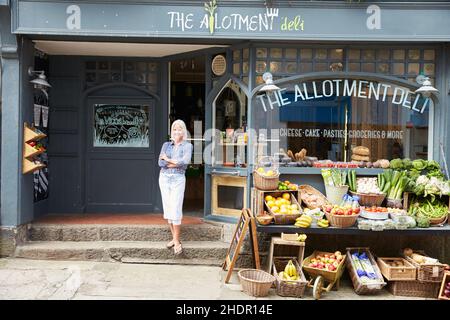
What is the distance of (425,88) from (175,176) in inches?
156

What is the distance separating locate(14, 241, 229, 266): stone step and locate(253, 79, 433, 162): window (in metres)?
1.78

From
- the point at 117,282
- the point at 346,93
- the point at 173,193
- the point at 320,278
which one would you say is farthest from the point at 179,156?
the point at 346,93

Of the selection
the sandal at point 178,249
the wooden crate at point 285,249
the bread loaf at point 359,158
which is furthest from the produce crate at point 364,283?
the sandal at point 178,249

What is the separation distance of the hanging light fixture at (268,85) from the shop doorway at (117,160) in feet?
8.27

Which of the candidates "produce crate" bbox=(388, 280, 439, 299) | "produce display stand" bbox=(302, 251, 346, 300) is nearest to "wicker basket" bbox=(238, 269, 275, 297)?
"produce display stand" bbox=(302, 251, 346, 300)

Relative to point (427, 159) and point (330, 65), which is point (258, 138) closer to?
point (330, 65)

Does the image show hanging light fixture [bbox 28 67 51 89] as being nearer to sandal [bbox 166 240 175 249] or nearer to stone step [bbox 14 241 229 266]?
stone step [bbox 14 241 229 266]

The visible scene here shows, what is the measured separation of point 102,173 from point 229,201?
2613 millimetres

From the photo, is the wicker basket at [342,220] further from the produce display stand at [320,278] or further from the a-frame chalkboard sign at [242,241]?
the a-frame chalkboard sign at [242,241]

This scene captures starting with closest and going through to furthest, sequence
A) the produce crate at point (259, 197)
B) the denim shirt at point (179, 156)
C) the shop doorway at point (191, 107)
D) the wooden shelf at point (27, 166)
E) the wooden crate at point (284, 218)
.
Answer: the wooden crate at point (284, 218) < the produce crate at point (259, 197) < the denim shirt at point (179, 156) < the wooden shelf at point (27, 166) < the shop doorway at point (191, 107)

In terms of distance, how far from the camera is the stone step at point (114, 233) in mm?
7887

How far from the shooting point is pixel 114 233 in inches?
311

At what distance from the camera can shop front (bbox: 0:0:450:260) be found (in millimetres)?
7387

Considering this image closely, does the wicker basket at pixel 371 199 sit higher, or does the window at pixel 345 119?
the window at pixel 345 119
